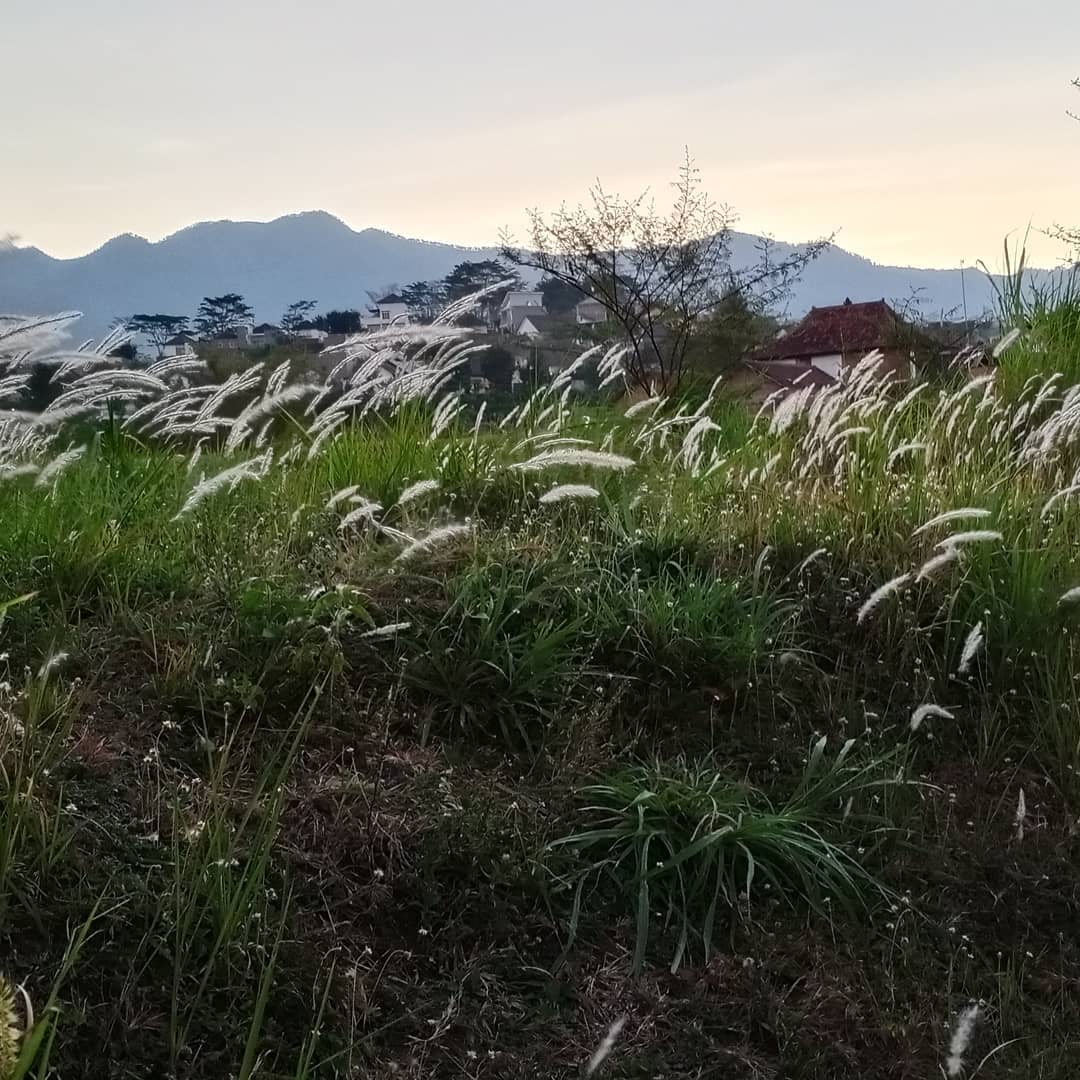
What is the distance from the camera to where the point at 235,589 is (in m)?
2.06

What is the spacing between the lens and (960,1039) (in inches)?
55.9

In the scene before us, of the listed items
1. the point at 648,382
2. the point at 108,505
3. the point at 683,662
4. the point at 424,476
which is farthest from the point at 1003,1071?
the point at 648,382

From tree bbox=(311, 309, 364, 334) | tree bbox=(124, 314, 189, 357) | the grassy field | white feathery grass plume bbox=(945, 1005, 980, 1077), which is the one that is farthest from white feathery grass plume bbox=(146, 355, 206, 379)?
white feathery grass plume bbox=(945, 1005, 980, 1077)

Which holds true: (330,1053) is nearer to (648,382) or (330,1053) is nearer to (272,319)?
(272,319)

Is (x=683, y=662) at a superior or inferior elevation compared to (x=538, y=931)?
superior

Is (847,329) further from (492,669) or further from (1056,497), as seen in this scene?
(492,669)

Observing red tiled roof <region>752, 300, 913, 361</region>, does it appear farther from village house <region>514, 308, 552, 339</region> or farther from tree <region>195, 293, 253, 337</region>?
tree <region>195, 293, 253, 337</region>

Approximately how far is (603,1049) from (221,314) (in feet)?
13.4

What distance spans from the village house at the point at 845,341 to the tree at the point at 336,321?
2.30m

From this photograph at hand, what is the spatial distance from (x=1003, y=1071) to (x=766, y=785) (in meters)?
0.64

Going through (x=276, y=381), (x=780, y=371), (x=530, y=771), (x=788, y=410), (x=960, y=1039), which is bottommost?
(x=960, y=1039)

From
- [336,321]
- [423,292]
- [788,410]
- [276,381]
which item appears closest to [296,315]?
[336,321]

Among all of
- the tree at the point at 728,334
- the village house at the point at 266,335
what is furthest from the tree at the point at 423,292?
the tree at the point at 728,334

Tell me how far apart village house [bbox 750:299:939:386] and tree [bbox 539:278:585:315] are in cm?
128
